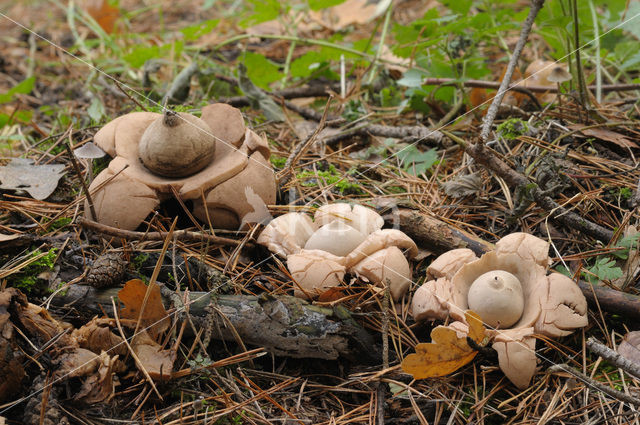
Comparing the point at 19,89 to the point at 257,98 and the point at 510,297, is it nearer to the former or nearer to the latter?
the point at 257,98

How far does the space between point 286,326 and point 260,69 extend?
2199mm

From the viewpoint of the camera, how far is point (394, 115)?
348 centimetres

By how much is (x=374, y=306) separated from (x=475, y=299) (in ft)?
1.18

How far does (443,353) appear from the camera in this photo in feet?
5.78

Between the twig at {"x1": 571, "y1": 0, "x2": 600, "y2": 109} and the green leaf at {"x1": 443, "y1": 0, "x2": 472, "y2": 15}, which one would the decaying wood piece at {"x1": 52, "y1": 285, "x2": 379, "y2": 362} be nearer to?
the twig at {"x1": 571, "y1": 0, "x2": 600, "y2": 109}

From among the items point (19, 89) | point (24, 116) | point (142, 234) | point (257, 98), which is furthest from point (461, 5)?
point (19, 89)

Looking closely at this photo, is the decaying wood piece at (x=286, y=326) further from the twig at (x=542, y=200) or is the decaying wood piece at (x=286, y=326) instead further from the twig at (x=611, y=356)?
the twig at (x=542, y=200)

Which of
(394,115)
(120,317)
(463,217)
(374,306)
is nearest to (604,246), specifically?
(463,217)

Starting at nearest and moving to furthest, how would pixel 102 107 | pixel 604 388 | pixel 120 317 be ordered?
pixel 604 388 → pixel 120 317 → pixel 102 107

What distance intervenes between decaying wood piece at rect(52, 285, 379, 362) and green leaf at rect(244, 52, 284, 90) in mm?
2049

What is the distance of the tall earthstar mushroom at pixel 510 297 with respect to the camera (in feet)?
5.86

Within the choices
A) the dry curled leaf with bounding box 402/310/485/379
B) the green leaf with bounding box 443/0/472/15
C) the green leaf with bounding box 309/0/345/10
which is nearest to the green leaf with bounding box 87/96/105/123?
the green leaf with bounding box 309/0/345/10

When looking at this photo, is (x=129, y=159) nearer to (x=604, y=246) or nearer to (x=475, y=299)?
(x=475, y=299)

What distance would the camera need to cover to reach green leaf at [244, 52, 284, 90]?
143 inches
